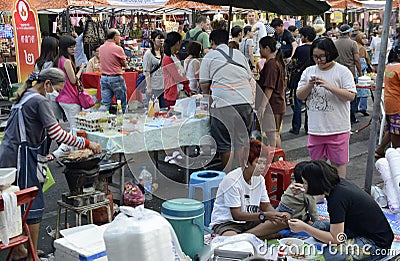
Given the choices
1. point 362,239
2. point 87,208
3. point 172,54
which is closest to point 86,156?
point 87,208

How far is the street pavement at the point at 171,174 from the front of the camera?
16.3 ft

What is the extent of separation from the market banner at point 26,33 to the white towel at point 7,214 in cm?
316

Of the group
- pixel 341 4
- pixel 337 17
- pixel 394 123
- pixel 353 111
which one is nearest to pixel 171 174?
pixel 394 123

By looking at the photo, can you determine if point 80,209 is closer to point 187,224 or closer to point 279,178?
point 187,224

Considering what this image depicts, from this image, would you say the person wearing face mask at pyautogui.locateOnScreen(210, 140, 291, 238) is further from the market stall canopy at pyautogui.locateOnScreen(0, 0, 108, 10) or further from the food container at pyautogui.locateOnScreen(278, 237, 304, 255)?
the market stall canopy at pyautogui.locateOnScreen(0, 0, 108, 10)

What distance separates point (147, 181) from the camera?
18.3 feet

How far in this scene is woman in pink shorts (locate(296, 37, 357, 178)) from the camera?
4.78 metres

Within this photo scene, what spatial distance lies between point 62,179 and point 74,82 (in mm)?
1244

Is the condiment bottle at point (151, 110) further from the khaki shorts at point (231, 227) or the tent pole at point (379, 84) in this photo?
the tent pole at point (379, 84)

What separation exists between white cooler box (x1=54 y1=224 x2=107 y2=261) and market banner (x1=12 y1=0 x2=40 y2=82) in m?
3.49

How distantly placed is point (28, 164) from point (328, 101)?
9.16 feet

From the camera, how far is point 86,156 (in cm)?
431

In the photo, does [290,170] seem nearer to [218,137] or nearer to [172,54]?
[218,137]

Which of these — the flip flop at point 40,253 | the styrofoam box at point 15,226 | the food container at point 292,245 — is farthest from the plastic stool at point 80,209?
the food container at point 292,245
